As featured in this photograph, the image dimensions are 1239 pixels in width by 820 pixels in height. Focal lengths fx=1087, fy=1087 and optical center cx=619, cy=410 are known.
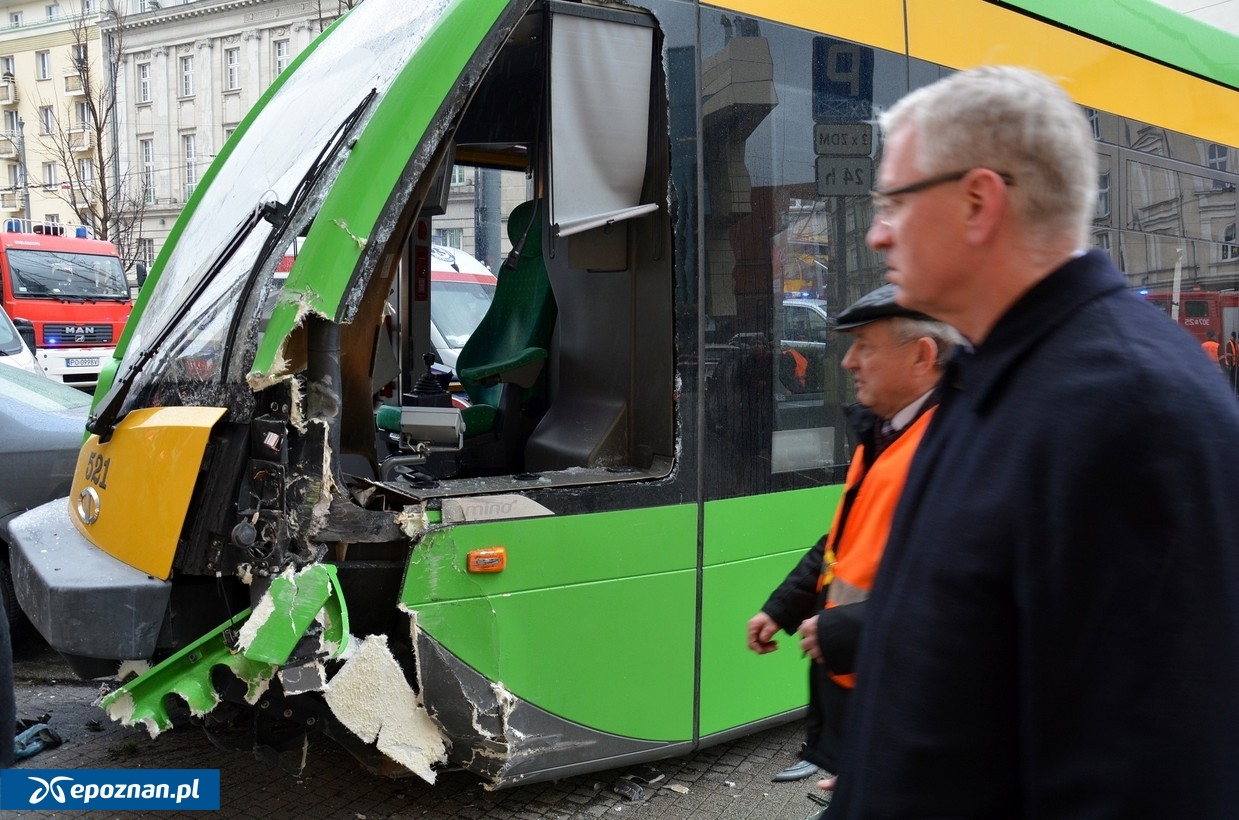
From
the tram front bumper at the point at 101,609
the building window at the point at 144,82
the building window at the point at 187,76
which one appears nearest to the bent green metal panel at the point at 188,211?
the tram front bumper at the point at 101,609

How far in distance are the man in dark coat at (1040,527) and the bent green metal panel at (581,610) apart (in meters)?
1.97

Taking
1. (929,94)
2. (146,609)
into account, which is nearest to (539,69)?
(146,609)

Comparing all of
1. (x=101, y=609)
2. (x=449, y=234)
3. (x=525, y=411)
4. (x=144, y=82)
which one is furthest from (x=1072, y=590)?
(x=144, y=82)

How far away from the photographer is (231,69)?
1875 inches

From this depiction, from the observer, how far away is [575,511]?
11.3 feet

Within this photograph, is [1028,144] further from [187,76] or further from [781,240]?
[187,76]

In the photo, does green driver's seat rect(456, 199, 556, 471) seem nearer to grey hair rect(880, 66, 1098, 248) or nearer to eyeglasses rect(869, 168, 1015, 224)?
eyeglasses rect(869, 168, 1015, 224)

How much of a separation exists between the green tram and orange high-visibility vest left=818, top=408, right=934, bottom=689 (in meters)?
1.29

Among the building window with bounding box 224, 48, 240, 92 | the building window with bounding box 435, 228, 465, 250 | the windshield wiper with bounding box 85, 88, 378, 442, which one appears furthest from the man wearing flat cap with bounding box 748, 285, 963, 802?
the building window with bounding box 224, 48, 240, 92

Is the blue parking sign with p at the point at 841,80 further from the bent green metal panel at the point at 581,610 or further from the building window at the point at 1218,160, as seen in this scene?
the building window at the point at 1218,160

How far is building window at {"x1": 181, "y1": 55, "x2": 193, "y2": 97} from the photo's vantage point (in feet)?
160

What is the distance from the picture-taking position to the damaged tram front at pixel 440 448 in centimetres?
→ 305

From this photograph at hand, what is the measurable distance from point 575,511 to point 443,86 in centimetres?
134

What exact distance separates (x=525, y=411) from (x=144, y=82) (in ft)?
173
